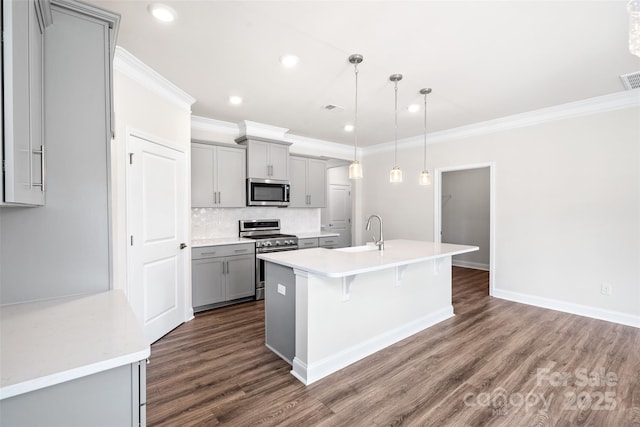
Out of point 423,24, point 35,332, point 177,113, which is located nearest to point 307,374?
point 35,332

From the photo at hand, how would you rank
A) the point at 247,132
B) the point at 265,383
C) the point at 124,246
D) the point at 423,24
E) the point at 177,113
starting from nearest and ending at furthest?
the point at 423,24 → the point at 265,383 → the point at 124,246 → the point at 177,113 → the point at 247,132

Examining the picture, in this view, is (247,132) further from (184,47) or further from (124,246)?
(124,246)

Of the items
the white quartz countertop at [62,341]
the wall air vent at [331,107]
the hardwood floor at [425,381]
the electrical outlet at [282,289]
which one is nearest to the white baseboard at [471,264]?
the hardwood floor at [425,381]

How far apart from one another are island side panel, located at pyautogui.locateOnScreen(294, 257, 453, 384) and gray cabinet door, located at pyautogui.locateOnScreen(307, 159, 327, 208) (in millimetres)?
2627

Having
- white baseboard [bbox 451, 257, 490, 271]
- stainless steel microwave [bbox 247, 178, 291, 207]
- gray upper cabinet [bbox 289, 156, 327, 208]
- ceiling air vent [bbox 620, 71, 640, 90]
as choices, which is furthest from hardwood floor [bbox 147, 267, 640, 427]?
white baseboard [bbox 451, 257, 490, 271]

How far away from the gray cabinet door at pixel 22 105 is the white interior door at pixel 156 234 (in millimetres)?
1568

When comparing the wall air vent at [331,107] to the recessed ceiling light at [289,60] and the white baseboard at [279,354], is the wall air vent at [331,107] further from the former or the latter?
the white baseboard at [279,354]

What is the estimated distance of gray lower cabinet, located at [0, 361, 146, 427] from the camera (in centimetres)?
83

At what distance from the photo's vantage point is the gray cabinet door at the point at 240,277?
161 inches

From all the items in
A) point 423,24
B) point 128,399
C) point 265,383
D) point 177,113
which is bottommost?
point 265,383

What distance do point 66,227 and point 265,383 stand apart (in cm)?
170

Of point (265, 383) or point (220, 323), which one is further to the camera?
point (220, 323)

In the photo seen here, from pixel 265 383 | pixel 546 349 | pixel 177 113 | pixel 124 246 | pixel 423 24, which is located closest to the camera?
pixel 423 24

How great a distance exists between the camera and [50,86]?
1.43m
